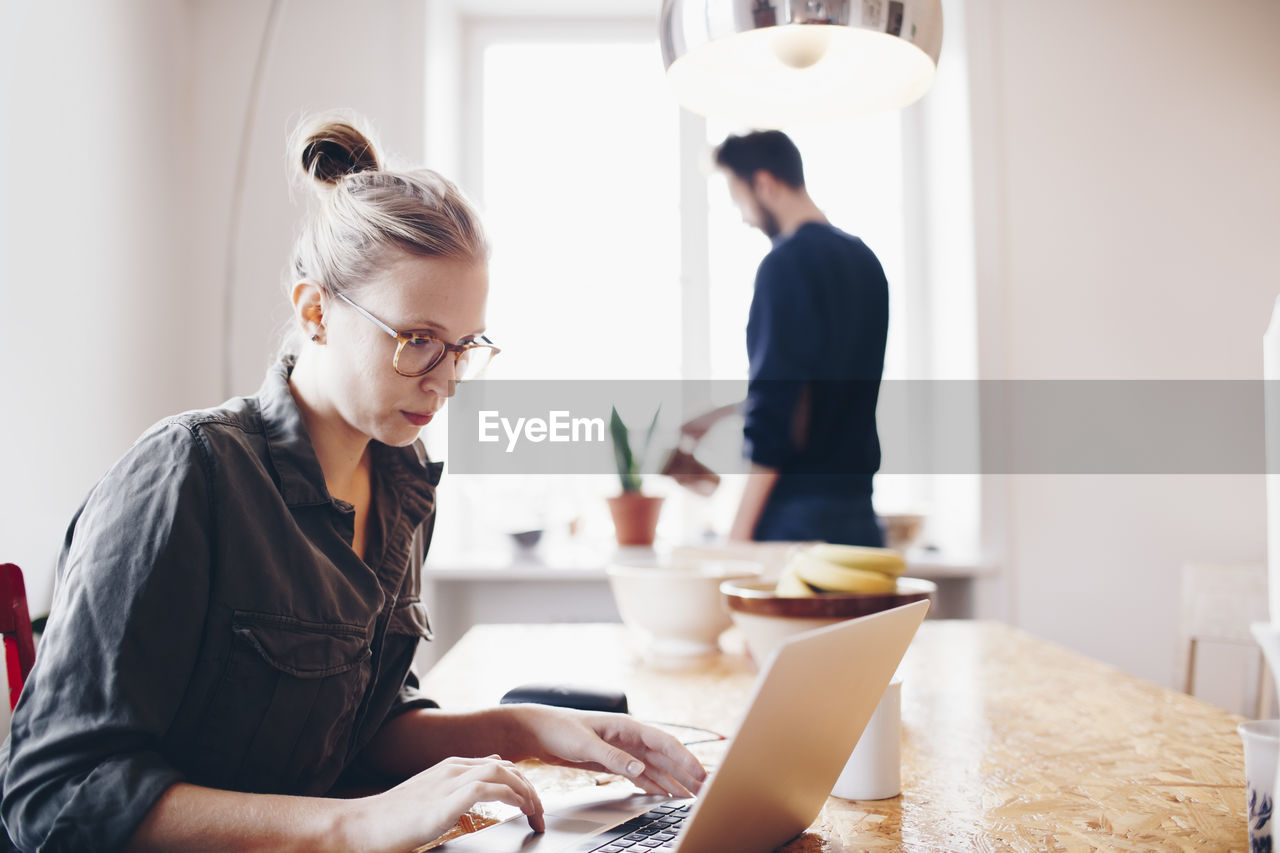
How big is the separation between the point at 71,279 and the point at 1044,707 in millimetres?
2114

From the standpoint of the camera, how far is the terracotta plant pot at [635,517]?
2.60 meters

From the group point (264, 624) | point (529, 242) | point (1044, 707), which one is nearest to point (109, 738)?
point (264, 624)

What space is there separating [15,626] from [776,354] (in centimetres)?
158

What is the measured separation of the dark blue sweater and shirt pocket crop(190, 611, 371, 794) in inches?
55.8

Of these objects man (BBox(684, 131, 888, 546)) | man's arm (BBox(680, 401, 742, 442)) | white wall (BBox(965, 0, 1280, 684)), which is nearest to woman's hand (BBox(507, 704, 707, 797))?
man (BBox(684, 131, 888, 546))

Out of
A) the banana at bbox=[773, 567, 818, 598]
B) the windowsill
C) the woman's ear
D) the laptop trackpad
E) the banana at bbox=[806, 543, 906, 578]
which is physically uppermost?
the woman's ear

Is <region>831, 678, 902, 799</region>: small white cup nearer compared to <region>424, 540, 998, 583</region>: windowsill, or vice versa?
<region>831, 678, 902, 799</region>: small white cup

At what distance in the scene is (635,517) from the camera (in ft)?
8.51

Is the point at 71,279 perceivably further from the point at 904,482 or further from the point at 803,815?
the point at 904,482

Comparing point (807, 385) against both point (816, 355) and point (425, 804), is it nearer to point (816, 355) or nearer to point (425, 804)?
point (816, 355)

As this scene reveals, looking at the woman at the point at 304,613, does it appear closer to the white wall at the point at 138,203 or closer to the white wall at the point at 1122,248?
the white wall at the point at 138,203

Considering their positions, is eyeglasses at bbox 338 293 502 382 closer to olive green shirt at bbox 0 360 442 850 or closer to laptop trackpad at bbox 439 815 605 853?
olive green shirt at bbox 0 360 442 850

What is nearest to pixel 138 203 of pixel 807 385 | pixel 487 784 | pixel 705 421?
pixel 705 421

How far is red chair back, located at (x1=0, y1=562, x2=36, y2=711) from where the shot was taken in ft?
3.36
